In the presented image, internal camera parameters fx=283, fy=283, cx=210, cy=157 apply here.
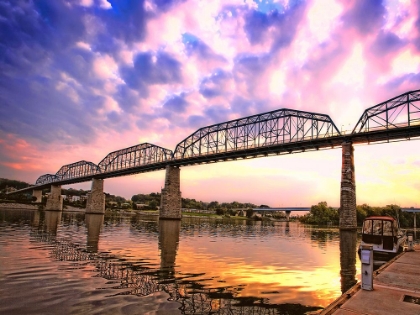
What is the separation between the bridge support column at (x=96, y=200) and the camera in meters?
137

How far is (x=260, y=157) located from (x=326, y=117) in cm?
2380

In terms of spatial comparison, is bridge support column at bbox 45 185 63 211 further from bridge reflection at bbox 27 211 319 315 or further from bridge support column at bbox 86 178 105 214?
bridge reflection at bbox 27 211 319 315

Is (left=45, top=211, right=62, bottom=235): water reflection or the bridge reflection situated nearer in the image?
the bridge reflection

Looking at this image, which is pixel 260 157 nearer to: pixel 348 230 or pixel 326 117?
pixel 326 117

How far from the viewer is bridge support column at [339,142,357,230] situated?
61625 mm

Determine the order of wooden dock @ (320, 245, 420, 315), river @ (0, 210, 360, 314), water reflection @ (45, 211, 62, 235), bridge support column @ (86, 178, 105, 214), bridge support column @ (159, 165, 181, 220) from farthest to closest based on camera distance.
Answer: bridge support column @ (86, 178, 105, 214) < bridge support column @ (159, 165, 181, 220) < water reflection @ (45, 211, 62, 235) < river @ (0, 210, 360, 314) < wooden dock @ (320, 245, 420, 315)

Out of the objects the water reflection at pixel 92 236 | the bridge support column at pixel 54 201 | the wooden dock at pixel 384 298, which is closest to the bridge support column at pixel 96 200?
the bridge support column at pixel 54 201

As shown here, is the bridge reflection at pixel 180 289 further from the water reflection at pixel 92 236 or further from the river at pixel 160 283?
the water reflection at pixel 92 236

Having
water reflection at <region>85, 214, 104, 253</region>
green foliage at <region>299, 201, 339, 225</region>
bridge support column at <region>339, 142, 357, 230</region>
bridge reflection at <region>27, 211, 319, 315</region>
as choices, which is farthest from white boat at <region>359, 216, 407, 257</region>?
green foliage at <region>299, 201, 339, 225</region>

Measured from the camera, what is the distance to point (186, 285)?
14328mm

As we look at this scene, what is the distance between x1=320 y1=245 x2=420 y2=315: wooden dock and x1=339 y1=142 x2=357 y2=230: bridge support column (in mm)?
50461

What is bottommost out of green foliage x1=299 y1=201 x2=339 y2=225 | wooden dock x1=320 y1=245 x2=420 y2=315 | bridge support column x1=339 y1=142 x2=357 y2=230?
green foliage x1=299 y1=201 x2=339 y2=225

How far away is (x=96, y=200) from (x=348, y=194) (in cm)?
11648

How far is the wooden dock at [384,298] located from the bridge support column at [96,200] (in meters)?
139
